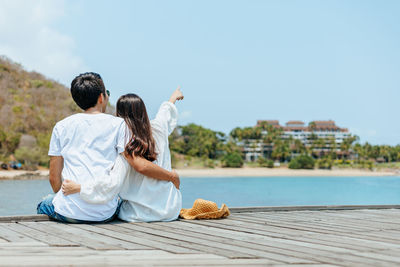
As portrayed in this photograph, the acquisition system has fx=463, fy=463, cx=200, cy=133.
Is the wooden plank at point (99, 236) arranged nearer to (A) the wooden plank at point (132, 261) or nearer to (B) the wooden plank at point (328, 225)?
(A) the wooden plank at point (132, 261)

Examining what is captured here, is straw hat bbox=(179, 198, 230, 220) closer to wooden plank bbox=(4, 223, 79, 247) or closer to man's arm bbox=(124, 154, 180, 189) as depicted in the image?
man's arm bbox=(124, 154, 180, 189)

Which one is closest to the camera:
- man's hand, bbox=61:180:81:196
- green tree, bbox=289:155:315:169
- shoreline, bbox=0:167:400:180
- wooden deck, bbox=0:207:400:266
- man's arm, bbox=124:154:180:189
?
wooden deck, bbox=0:207:400:266

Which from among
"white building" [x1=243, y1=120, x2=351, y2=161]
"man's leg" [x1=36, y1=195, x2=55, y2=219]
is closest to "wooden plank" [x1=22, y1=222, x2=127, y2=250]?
"man's leg" [x1=36, y1=195, x2=55, y2=219]

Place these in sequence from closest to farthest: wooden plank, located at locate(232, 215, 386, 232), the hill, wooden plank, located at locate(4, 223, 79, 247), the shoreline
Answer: wooden plank, located at locate(4, 223, 79, 247), wooden plank, located at locate(232, 215, 386, 232), the hill, the shoreline

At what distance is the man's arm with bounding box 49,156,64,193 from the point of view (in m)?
3.28

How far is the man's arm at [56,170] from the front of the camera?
3.28 m

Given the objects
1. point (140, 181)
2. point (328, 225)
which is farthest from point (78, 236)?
point (328, 225)

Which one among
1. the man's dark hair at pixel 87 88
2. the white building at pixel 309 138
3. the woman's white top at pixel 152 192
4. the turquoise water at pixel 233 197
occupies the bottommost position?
the turquoise water at pixel 233 197

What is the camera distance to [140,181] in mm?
3492

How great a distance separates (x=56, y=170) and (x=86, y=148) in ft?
0.91

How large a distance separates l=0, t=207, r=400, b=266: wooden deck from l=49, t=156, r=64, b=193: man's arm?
0.97ft

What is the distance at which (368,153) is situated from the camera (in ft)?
237

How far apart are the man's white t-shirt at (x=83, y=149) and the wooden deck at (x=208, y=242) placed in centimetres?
15

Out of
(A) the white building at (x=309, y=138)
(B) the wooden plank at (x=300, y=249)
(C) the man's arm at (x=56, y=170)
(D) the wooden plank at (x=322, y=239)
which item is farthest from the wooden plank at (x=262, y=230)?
(A) the white building at (x=309, y=138)
